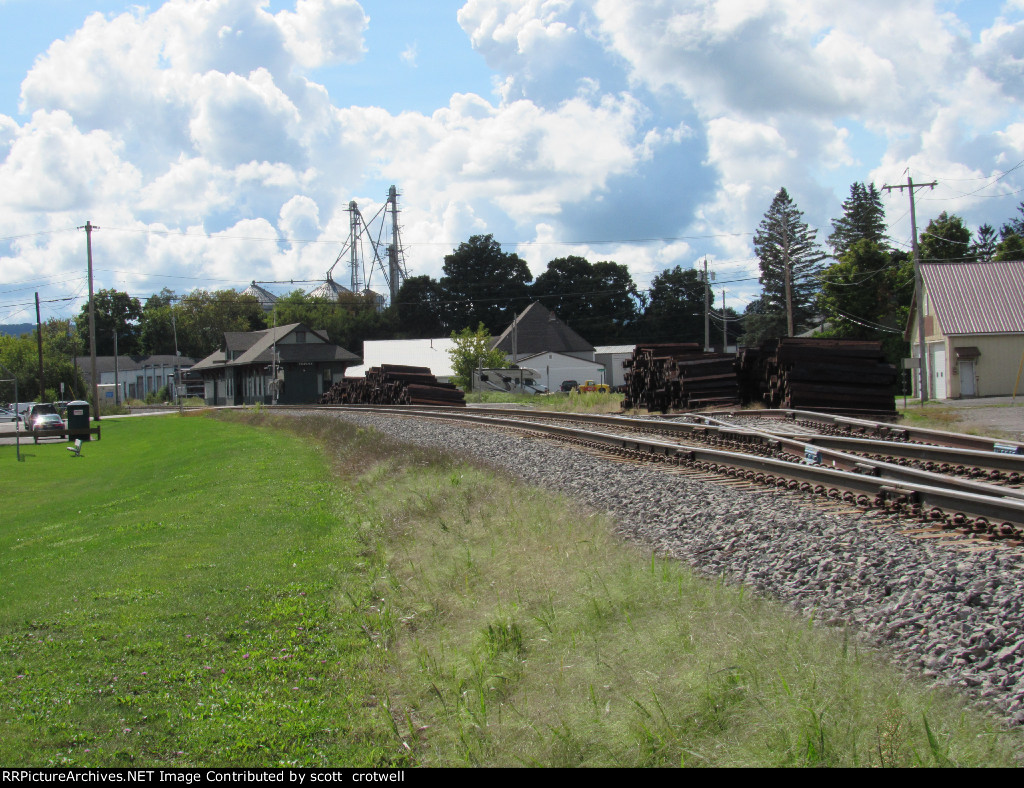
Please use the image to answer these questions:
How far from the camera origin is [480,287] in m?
114

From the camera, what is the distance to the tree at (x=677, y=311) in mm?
Result: 112562

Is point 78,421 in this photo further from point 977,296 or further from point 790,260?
point 790,260

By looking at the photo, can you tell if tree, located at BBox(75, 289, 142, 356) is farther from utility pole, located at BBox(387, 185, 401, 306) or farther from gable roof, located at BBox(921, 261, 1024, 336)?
gable roof, located at BBox(921, 261, 1024, 336)

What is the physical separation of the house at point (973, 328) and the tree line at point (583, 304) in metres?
19.4

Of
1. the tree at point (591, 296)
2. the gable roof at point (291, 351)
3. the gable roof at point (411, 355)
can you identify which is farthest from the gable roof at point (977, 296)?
the tree at point (591, 296)

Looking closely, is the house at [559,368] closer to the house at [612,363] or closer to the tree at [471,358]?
the house at [612,363]

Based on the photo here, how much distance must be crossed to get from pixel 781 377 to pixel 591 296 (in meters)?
93.5

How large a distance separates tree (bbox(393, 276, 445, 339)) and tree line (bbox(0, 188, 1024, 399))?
138 mm

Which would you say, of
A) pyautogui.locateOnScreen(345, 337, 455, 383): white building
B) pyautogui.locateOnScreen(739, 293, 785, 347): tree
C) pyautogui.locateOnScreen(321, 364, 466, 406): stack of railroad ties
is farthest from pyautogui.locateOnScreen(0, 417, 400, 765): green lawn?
pyautogui.locateOnScreen(739, 293, 785, 347): tree

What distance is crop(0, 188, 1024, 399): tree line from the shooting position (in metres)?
68.6

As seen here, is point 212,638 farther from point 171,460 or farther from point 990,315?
point 990,315

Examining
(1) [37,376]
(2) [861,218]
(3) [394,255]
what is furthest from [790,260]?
(1) [37,376]
